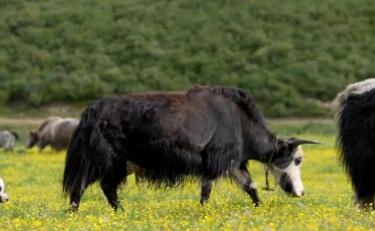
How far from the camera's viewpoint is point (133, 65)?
49.6 m

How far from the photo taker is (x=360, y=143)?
10625 millimetres

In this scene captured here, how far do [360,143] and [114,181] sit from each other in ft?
10.9

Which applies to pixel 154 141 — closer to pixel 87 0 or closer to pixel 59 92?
pixel 59 92

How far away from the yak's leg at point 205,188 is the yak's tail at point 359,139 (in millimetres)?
1982

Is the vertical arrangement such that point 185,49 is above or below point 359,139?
below

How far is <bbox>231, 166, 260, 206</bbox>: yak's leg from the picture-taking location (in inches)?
480

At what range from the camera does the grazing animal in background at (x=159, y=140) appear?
11.4 meters

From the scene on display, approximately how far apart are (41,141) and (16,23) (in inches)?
855

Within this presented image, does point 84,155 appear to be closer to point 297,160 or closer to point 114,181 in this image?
point 114,181

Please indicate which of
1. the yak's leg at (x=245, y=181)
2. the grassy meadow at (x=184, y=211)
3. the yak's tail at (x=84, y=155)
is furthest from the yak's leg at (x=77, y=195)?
the yak's leg at (x=245, y=181)

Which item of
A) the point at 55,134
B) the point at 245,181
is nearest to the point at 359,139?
the point at 245,181

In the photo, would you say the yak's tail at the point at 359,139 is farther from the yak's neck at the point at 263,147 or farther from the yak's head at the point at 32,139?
the yak's head at the point at 32,139

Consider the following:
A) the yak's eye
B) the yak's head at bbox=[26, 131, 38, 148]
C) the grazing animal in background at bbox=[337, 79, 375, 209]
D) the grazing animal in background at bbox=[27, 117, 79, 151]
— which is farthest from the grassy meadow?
the yak's head at bbox=[26, 131, 38, 148]

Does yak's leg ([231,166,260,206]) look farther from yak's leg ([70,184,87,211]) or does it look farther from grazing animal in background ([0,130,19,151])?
grazing animal in background ([0,130,19,151])
